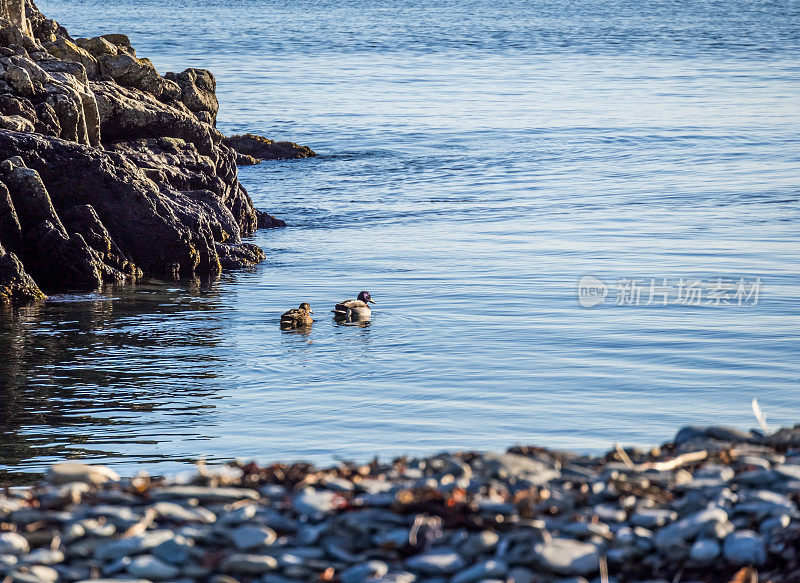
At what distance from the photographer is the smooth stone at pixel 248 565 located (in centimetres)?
458

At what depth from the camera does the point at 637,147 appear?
3275cm

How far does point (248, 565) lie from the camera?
15.1 ft

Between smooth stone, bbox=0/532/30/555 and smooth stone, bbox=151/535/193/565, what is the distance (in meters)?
0.60

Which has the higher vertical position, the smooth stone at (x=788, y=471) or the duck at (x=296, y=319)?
the smooth stone at (x=788, y=471)

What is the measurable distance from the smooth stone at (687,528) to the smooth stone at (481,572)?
0.81m

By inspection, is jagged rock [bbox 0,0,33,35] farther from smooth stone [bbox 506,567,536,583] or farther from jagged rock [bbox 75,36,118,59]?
smooth stone [bbox 506,567,536,583]

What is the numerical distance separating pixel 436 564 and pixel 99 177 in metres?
13.1

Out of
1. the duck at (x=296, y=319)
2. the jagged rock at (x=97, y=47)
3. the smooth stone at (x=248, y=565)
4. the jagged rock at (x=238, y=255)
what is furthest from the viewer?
the jagged rock at (x=97, y=47)

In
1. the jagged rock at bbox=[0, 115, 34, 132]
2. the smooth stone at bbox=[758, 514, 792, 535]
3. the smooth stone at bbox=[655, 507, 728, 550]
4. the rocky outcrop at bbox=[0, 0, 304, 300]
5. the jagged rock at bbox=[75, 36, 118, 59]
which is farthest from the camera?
the jagged rock at bbox=[75, 36, 118, 59]

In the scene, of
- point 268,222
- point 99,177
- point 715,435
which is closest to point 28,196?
point 99,177

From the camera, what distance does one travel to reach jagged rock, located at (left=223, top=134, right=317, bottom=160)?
32.1 metres

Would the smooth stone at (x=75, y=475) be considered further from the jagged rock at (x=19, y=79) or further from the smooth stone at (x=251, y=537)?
the jagged rock at (x=19, y=79)

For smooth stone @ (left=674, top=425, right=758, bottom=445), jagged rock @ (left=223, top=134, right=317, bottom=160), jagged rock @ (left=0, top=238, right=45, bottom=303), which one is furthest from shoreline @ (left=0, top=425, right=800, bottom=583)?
jagged rock @ (left=223, top=134, right=317, bottom=160)

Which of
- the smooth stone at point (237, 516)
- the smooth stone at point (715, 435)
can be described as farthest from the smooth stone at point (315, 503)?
the smooth stone at point (715, 435)
